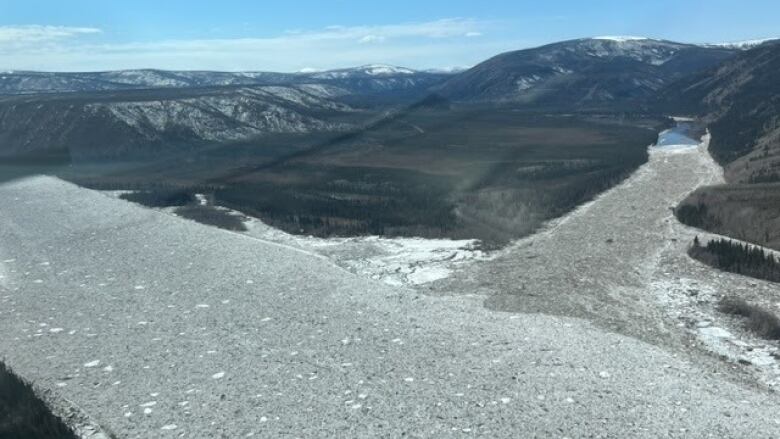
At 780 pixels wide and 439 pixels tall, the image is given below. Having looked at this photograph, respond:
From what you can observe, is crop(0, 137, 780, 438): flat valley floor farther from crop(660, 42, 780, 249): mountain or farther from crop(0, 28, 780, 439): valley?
crop(660, 42, 780, 249): mountain

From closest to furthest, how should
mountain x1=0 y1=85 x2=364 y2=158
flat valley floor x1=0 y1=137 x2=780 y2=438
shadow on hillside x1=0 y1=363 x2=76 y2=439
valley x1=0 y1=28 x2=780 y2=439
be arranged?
shadow on hillside x1=0 y1=363 x2=76 y2=439 → flat valley floor x1=0 y1=137 x2=780 y2=438 → valley x1=0 y1=28 x2=780 y2=439 → mountain x1=0 y1=85 x2=364 y2=158

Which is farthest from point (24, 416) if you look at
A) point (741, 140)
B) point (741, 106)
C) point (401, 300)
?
point (741, 106)

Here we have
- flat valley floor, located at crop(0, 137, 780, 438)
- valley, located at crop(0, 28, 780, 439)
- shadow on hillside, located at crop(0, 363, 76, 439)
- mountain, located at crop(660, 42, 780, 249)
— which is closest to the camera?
shadow on hillside, located at crop(0, 363, 76, 439)

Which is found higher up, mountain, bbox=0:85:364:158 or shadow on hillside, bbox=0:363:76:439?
mountain, bbox=0:85:364:158

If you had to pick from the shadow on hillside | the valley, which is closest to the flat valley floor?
the valley

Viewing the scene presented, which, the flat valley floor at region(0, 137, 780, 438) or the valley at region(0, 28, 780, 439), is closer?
the flat valley floor at region(0, 137, 780, 438)

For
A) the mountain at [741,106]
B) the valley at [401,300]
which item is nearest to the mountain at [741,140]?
the mountain at [741,106]

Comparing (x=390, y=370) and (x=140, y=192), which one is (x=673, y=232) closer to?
(x=390, y=370)

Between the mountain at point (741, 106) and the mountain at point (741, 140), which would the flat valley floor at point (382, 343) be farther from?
the mountain at point (741, 106)
